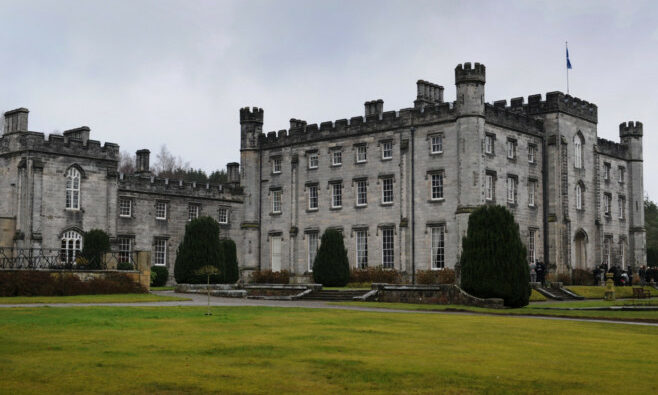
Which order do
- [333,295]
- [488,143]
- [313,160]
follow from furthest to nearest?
[313,160]
[488,143]
[333,295]

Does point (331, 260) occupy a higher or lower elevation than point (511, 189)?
lower

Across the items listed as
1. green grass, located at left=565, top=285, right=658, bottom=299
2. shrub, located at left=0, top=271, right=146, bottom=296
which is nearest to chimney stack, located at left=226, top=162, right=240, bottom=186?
shrub, located at left=0, top=271, right=146, bottom=296

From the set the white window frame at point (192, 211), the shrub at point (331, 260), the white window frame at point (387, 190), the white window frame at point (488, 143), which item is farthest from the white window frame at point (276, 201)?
the white window frame at point (488, 143)

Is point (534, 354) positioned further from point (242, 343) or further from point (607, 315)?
point (607, 315)

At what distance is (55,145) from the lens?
1868 inches

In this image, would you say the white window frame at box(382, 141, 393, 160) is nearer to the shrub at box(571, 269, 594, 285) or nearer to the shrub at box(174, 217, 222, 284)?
the shrub at box(174, 217, 222, 284)

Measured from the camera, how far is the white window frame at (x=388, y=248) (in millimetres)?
47594

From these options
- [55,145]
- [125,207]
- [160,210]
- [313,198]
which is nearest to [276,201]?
[313,198]

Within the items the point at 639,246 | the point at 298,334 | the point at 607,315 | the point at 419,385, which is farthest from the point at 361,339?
the point at 639,246

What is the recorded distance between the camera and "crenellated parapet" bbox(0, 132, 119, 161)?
152ft

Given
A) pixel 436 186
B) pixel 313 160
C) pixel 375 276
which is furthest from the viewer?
pixel 313 160

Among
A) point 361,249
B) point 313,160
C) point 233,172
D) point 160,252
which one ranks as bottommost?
point 160,252

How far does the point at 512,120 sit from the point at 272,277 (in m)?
18.0

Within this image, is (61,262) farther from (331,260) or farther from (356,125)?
(356,125)
